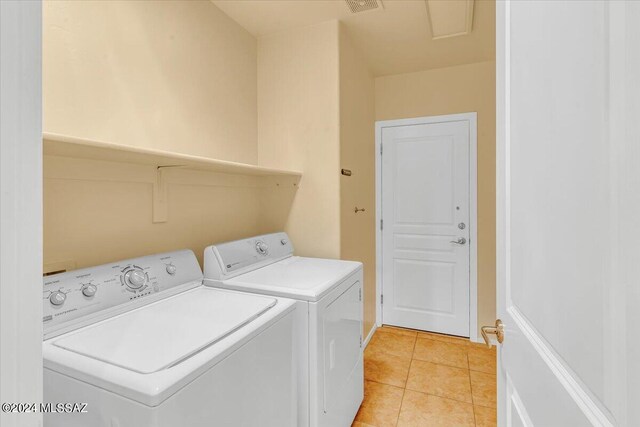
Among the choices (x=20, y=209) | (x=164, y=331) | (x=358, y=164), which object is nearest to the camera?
(x=20, y=209)

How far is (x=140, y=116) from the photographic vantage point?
1532 millimetres

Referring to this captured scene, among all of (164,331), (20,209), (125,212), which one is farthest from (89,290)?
(20,209)

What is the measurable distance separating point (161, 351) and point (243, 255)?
36.5 inches

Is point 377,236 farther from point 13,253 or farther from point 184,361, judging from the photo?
point 13,253

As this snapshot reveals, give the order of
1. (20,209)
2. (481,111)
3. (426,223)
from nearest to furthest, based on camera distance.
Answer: (20,209) < (481,111) < (426,223)

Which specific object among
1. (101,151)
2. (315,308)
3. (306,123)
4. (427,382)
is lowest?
(427,382)

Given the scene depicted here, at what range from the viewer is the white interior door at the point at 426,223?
295 cm

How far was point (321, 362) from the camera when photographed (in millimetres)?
1400

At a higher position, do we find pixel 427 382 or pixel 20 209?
pixel 20 209

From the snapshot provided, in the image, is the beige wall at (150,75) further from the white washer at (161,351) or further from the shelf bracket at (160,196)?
the white washer at (161,351)

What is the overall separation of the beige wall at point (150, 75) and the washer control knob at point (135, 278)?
0.60m
